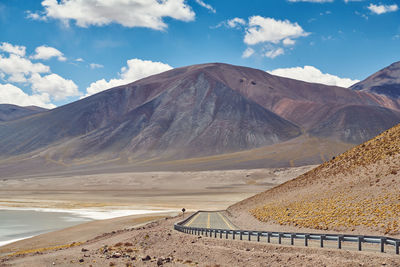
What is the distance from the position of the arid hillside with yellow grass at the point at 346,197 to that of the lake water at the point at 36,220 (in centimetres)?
2002

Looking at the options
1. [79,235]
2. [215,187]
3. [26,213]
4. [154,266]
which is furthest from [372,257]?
[215,187]

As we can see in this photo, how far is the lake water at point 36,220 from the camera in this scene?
4084 cm

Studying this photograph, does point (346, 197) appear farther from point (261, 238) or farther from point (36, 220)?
point (36, 220)

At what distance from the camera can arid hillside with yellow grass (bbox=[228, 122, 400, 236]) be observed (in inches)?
1088

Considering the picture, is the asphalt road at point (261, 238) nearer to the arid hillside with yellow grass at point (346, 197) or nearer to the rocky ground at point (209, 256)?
the rocky ground at point (209, 256)

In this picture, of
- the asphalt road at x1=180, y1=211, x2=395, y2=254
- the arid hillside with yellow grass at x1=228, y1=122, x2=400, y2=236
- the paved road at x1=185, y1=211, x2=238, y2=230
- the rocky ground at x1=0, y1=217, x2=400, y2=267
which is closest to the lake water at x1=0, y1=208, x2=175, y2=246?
the paved road at x1=185, y1=211, x2=238, y2=230

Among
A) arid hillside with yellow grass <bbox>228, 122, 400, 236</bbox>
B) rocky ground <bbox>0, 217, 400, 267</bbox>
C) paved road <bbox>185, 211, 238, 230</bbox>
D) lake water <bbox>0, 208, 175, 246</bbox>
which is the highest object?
arid hillside with yellow grass <bbox>228, 122, 400, 236</bbox>

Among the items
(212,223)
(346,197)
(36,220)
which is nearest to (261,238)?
(212,223)

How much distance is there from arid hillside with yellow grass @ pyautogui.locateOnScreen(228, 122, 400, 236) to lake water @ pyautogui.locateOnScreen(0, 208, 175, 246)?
20.0 metres

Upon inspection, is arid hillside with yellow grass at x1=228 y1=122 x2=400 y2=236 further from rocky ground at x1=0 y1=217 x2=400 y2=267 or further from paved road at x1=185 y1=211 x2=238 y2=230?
rocky ground at x1=0 y1=217 x2=400 y2=267

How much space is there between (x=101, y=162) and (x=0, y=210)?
135 metres

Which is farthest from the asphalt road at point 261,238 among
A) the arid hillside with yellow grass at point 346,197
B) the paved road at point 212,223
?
the arid hillside with yellow grass at point 346,197

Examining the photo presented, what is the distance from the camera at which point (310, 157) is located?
551ft

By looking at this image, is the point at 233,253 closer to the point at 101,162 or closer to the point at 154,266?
the point at 154,266
